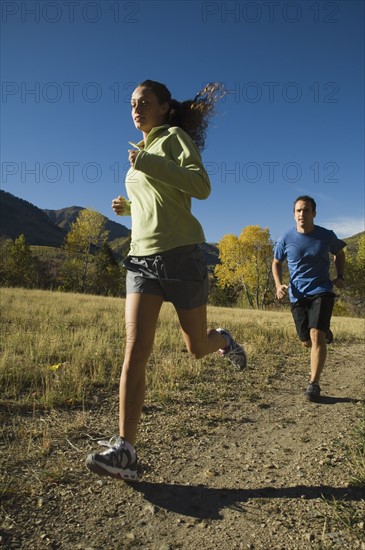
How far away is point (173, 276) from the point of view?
8.34 feet

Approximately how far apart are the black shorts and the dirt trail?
106cm

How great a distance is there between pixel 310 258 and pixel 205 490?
3.07 meters

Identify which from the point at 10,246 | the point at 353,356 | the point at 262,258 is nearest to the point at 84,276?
the point at 10,246

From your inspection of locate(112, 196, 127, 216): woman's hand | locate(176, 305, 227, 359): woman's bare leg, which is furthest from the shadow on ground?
locate(112, 196, 127, 216): woman's hand

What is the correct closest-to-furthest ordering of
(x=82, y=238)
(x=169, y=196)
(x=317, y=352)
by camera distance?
(x=169, y=196) → (x=317, y=352) → (x=82, y=238)

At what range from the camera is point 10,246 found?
41.1 metres

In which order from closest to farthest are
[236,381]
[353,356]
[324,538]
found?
[324,538] → [236,381] → [353,356]

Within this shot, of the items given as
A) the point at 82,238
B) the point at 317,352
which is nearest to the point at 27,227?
the point at 82,238

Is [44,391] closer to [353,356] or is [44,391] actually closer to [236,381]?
[236,381]

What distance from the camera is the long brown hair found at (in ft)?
9.30

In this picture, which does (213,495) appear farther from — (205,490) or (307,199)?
(307,199)

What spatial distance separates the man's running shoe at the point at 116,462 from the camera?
7.29 ft

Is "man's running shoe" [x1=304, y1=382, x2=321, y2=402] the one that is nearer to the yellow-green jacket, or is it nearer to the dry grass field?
the dry grass field

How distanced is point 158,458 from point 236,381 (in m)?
2.07
